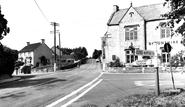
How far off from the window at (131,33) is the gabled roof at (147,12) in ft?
7.21

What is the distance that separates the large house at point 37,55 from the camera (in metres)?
64.2

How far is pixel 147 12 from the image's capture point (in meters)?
31.9

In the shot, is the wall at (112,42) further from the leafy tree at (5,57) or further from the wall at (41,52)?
the wall at (41,52)

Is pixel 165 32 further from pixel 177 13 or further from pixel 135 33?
pixel 177 13

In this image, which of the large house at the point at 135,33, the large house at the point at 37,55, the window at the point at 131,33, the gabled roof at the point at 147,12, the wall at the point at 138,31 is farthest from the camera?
the large house at the point at 37,55

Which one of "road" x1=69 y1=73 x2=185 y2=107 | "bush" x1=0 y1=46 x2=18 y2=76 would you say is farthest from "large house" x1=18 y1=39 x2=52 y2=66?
"road" x1=69 y1=73 x2=185 y2=107

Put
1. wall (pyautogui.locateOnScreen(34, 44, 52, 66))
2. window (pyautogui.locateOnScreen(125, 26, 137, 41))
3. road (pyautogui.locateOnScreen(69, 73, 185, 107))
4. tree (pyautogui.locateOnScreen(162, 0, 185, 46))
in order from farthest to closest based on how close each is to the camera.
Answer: wall (pyautogui.locateOnScreen(34, 44, 52, 66))
window (pyautogui.locateOnScreen(125, 26, 137, 41))
road (pyautogui.locateOnScreen(69, 73, 185, 107))
tree (pyautogui.locateOnScreen(162, 0, 185, 46))

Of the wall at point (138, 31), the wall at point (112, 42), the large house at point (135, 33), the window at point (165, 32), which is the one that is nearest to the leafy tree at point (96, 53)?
the wall at point (112, 42)

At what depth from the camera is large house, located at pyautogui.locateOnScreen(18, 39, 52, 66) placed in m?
64.2

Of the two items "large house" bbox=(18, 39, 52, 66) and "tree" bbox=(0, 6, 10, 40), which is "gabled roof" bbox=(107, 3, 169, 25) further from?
"large house" bbox=(18, 39, 52, 66)

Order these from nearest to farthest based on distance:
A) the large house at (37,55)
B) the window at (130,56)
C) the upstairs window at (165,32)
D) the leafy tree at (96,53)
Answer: the upstairs window at (165,32), the window at (130,56), the large house at (37,55), the leafy tree at (96,53)

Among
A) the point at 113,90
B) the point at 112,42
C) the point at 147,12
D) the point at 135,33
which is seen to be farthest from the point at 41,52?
the point at 113,90

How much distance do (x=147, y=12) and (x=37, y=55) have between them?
1728 inches

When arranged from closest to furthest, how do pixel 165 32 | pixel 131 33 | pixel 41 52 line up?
pixel 165 32
pixel 131 33
pixel 41 52
